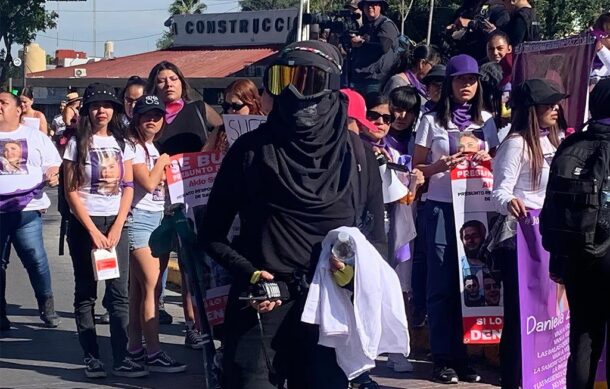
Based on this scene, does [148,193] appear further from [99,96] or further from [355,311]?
[355,311]

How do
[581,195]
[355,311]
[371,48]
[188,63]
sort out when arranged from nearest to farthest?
[355,311], [581,195], [371,48], [188,63]

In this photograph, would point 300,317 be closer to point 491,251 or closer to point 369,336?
Answer: point 369,336

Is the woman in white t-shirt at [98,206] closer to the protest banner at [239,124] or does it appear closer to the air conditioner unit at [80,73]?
the protest banner at [239,124]

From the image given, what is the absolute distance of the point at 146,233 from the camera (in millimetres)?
7219

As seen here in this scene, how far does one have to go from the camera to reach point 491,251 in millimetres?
6090

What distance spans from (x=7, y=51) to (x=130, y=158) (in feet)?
139

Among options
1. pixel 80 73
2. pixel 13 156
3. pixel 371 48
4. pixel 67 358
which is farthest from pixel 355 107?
pixel 80 73

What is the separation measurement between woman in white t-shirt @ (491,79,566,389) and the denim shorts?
2.50 metres

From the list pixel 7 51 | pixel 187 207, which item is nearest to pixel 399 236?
pixel 187 207

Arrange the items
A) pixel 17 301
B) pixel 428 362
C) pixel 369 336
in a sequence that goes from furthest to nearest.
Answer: pixel 17 301 < pixel 428 362 < pixel 369 336

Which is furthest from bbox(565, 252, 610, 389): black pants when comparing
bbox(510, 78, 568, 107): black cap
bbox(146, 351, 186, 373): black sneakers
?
bbox(146, 351, 186, 373): black sneakers

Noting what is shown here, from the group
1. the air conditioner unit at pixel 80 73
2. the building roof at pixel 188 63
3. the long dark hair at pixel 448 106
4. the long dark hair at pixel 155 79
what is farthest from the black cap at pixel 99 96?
the air conditioner unit at pixel 80 73

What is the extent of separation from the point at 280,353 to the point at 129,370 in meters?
3.37

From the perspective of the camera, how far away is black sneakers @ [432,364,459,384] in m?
6.82
